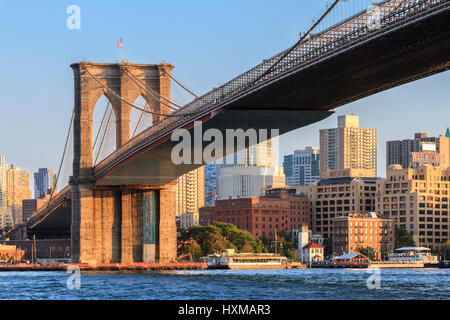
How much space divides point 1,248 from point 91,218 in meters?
40.6

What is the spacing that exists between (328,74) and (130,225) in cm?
4012

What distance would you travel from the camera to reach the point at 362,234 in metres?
129

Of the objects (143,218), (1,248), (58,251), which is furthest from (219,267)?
(1,248)

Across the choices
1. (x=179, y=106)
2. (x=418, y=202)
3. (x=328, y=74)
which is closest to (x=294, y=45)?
(x=328, y=74)

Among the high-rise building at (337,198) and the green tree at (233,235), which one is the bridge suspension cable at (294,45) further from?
the high-rise building at (337,198)

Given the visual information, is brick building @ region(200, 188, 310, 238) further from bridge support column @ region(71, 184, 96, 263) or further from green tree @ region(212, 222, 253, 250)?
bridge support column @ region(71, 184, 96, 263)

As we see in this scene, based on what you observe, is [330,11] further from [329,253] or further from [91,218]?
[329,253]

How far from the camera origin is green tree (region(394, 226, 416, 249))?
13112 cm

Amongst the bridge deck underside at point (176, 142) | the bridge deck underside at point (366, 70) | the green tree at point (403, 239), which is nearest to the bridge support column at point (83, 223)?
the bridge deck underside at point (176, 142)

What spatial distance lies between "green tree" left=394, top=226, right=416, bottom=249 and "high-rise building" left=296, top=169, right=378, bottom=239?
12258 millimetres

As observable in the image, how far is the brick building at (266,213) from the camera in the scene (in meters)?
142

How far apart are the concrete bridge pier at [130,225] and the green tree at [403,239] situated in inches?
2168

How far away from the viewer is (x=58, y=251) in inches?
4412
